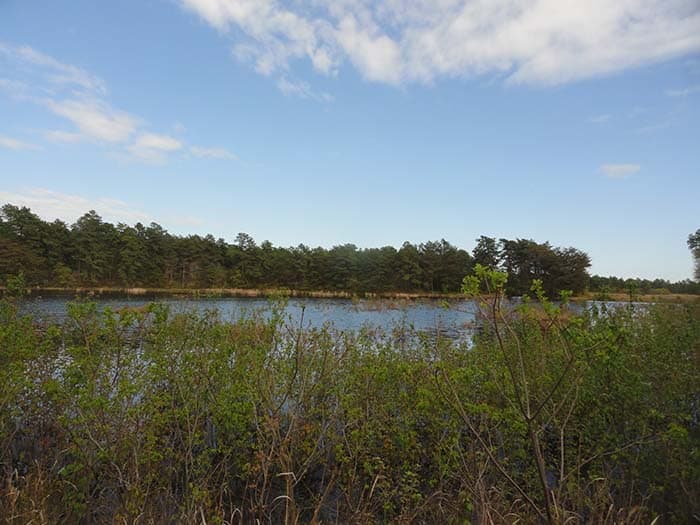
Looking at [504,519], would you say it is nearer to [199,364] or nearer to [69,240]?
[199,364]

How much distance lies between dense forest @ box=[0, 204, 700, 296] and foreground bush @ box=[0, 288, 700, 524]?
198ft

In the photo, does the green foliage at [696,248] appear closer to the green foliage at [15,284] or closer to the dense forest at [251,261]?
the dense forest at [251,261]

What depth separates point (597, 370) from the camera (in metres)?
4.63

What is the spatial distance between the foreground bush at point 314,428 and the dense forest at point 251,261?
198 feet

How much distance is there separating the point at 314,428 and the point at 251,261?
76.9m

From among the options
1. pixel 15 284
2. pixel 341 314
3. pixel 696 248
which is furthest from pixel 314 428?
pixel 696 248

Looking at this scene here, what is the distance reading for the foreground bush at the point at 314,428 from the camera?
396 cm

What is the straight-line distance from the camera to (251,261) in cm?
7925

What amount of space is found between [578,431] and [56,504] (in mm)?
6238

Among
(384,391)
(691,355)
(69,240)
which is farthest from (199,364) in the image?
(69,240)

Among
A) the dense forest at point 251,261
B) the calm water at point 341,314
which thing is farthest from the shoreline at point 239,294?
the dense forest at point 251,261

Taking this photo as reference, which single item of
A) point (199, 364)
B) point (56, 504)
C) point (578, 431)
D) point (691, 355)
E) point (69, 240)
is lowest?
point (56, 504)

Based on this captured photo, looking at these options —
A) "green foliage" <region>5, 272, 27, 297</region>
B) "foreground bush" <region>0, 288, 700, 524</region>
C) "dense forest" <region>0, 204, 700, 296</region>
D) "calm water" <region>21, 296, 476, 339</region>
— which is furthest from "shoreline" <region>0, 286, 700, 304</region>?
"dense forest" <region>0, 204, 700, 296</region>

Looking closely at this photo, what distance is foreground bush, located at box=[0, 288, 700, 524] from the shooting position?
3961 millimetres
